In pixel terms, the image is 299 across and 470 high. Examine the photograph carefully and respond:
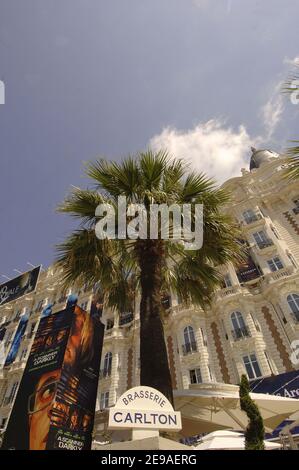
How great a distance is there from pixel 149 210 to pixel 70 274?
2.86 metres

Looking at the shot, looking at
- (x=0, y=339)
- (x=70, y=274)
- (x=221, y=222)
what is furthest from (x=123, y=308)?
(x=0, y=339)

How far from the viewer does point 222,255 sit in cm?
830

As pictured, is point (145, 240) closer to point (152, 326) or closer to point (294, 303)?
point (152, 326)

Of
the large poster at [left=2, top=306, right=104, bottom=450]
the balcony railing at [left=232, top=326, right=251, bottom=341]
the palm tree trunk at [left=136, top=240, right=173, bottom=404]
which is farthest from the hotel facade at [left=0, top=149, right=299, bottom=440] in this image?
the large poster at [left=2, top=306, right=104, bottom=450]

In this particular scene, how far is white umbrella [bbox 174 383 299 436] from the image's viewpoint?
23.9 feet

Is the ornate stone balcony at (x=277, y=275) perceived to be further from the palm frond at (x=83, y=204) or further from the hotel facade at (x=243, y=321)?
the palm frond at (x=83, y=204)

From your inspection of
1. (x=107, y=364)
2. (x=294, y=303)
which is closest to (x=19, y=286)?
(x=107, y=364)

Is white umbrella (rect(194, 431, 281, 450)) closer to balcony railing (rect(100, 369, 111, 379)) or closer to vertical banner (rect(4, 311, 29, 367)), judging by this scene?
balcony railing (rect(100, 369, 111, 379))

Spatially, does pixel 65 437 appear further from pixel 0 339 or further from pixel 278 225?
pixel 0 339

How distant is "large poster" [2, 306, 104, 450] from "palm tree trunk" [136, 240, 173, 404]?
2.50 metres

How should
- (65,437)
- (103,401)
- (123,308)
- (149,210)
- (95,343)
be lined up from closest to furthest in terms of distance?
(65,437), (149,210), (95,343), (123,308), (103,401)

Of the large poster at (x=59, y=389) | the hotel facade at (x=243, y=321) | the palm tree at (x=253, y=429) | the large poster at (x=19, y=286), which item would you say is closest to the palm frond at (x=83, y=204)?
the large poster at (x=59, y=389)

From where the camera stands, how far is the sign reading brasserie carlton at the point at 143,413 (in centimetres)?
404

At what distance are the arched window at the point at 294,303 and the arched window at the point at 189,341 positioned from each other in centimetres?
704
